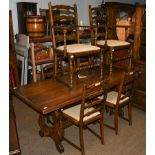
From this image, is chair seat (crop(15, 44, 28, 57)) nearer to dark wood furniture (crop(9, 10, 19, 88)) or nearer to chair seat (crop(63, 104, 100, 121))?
dark wood furniture (crop(9, 10, 19, 88))

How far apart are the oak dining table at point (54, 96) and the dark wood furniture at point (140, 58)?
490mm

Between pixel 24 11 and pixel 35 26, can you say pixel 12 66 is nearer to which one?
pixel 35 26

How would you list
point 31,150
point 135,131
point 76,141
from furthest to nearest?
point 135,131 < point 76,141 < point 31,150

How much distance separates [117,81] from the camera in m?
2.64

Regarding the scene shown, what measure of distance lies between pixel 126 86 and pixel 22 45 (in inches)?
70.9

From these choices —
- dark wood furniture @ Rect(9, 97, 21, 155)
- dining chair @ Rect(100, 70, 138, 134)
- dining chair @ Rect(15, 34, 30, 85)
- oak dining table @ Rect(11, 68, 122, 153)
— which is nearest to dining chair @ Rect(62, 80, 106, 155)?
oak dining table @ Rect(11, 68, 122, 153)

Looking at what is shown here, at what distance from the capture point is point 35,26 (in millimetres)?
3328

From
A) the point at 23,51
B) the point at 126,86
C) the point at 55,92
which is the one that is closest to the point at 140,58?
the point at 126,86

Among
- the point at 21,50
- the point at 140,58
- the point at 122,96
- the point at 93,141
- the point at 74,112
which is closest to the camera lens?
the point at 74,112
